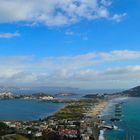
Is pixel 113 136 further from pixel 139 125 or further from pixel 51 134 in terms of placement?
pixel 139 125

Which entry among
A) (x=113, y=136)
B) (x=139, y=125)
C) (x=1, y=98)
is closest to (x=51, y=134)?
(x=113, y=136)

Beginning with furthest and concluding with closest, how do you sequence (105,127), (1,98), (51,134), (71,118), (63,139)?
(1,98)
(71,118)
(105,127)
(51,134)
(63,139)

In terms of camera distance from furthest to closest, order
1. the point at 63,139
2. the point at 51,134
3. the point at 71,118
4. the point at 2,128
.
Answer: the point at 71,118 → the point at 2,128 → the point at 51,134 → the point at 63,139

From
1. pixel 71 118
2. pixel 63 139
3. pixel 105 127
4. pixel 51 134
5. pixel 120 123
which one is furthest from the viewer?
pixel 71 118

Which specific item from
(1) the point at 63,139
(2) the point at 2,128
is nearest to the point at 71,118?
(2) the point at 2,128

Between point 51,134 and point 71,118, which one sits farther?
point 71,118

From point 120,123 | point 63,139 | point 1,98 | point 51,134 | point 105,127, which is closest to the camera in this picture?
point 63,139

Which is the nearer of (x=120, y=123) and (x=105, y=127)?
(x=105, y=127)

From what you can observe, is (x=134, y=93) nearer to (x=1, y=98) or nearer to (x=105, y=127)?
(x=1, y=98)
